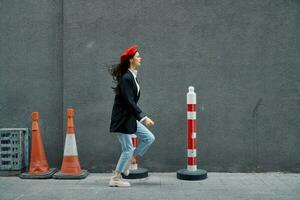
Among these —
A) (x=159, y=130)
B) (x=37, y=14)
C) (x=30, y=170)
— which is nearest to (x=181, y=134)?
(x=159, y=130)

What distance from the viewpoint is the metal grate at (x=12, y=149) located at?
656 centimetres

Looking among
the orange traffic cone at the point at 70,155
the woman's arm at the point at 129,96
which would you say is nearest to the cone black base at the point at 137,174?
the orange traffic cone at the point at 70,155

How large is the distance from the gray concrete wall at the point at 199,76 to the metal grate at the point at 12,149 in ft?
2.30

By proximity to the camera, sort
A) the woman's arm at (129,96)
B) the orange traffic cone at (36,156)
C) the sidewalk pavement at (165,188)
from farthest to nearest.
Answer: the orange traffic cone at (36,156) → the woman's arm at (129,96) → the sidewalk pavement at (165,188)

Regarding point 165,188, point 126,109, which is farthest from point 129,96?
point 165,188

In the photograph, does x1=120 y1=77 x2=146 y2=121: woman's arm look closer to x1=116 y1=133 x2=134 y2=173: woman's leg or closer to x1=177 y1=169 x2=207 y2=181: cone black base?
x1=116 y1=133 x2=134 y2=173: woman's leg

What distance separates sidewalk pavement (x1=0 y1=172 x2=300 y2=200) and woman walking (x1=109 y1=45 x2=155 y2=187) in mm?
367

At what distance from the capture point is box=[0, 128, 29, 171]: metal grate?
656 cm

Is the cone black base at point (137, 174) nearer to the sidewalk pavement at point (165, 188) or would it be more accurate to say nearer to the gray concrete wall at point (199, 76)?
the sidewalk pavement at point (165, 188)

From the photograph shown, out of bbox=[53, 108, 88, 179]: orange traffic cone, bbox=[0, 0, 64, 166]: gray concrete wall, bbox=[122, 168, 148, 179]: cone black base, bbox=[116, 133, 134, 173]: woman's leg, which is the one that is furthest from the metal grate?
bbox=[116, 133, 134, 173]: woman's leg

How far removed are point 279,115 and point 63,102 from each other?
3429mm

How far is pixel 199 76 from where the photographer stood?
676 centimetres

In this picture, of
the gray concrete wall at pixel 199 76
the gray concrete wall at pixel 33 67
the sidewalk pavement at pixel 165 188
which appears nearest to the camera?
the sidewalk pavement at pixel 165 188

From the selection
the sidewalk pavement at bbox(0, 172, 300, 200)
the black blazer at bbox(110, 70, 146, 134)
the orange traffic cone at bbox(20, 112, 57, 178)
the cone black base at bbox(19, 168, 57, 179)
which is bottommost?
the sidewalk pavement at bbox(0, 172, 300, 200)
